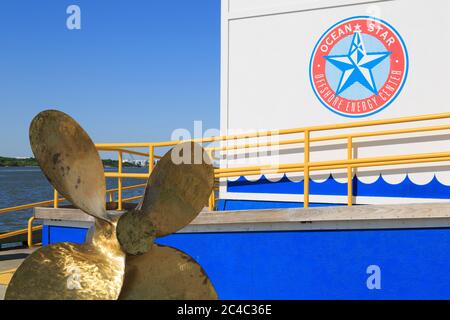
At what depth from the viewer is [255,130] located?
8039 mm

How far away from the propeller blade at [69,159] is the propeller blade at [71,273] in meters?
0.24

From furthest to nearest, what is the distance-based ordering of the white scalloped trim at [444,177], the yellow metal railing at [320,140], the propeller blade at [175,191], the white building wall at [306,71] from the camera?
the white building wall at [306,71]
the white scalloped trim at [444,177]
the yellow metal railing at [320,140]
the propeller blade at [175,191]

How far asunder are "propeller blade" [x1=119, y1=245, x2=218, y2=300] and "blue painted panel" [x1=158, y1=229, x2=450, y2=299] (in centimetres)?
277

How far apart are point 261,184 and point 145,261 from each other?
4.72m

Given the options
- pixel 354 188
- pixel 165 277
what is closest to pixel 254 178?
pixel 354 188

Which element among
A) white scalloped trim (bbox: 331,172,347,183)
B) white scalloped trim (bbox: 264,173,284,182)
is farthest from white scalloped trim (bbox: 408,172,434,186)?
white scalloped trim (bbox: 264,173,284,182)

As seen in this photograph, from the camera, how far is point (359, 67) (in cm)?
733

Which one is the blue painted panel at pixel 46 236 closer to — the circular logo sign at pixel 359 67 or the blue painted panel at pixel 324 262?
the blue painted panel at pixel 324 262

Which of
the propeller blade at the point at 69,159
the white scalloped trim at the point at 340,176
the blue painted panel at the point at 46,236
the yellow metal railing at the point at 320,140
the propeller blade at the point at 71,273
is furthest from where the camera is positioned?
the blue painted panel at the point at 46,236

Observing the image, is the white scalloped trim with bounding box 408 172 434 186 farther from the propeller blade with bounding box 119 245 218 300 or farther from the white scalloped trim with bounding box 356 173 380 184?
the propeller blade with bounding box 119 245 218 300

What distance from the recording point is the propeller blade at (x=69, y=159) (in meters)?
3.02

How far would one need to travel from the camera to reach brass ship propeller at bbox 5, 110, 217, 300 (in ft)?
9.41

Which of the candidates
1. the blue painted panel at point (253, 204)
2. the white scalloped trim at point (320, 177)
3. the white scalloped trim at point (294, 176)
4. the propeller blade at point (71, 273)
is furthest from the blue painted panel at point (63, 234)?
the propeller blade at point (71, 273)
